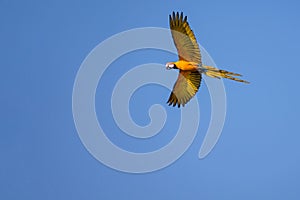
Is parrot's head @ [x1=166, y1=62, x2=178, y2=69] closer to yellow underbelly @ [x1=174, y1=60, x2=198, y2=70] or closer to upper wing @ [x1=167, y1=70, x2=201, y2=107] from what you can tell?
yellow underbelly @ [x1=174, y1=60, x2=198, y2=70]

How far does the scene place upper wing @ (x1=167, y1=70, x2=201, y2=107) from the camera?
11562mm

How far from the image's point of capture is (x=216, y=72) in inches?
419

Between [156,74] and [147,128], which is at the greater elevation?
[156,74]

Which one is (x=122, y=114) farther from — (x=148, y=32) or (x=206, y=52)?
(x=206, y=52)

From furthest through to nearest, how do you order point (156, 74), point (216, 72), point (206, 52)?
point (156, 74)
point (206, 52)
point (216, 72)

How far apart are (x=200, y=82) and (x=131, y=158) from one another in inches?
95.6

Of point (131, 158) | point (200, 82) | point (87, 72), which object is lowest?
point (131, 158)

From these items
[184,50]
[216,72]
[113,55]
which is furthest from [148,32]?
[216,72]

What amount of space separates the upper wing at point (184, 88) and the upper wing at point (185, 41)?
1.21 ft

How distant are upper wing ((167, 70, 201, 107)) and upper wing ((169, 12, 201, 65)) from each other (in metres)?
0.37

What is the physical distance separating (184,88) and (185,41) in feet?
3.76

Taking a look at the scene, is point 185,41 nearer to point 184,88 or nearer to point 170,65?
point 170,65

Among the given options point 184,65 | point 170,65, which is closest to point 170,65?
point 170,65

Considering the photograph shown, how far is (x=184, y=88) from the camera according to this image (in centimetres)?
1195
